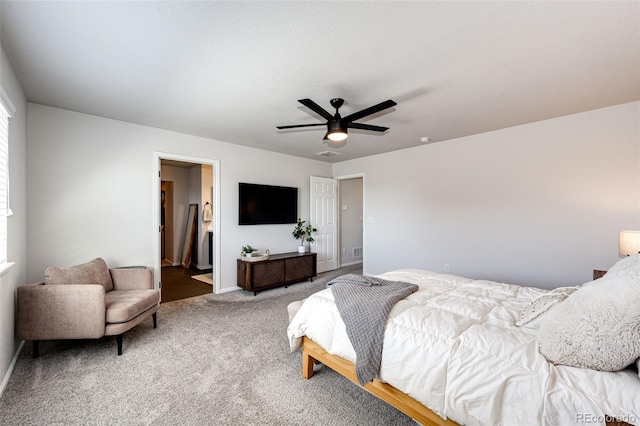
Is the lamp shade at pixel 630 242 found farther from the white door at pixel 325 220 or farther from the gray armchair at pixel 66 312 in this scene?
the gray armchair at pixel 66 312

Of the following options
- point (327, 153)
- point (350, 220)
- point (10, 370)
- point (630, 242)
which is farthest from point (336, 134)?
point (350, 220)

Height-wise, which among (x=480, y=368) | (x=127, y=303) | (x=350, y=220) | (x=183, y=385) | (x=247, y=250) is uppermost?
(x=350, y=220)

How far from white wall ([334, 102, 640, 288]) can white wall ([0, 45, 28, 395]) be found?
481 centimetres

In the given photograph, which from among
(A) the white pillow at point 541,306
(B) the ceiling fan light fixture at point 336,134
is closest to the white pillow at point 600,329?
(A) the white pillow at point 541,306

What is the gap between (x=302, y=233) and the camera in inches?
211

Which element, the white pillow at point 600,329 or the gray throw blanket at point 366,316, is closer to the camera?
the white pillow at point 600,329

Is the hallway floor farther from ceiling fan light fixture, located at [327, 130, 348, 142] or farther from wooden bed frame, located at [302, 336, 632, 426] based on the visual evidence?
ceiling fan light fixture, located at [327, 130, 348, 142]

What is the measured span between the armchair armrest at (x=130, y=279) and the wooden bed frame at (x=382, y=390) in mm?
2137

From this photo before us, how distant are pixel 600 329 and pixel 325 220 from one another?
489 cm

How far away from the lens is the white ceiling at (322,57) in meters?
1.60

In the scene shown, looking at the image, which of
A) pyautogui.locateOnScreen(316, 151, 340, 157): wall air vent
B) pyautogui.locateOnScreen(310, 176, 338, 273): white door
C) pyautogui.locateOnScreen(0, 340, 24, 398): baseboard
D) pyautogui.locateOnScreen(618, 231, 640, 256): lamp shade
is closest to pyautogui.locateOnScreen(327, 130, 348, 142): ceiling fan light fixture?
pyautogui.locateOnScreen(316, 151, 340, 157): wall air vent

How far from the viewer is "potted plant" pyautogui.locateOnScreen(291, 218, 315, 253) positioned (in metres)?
5.26

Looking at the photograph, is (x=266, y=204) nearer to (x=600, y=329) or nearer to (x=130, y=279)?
(x=130, y=279)

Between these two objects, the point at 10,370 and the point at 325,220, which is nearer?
the point at 10,370
